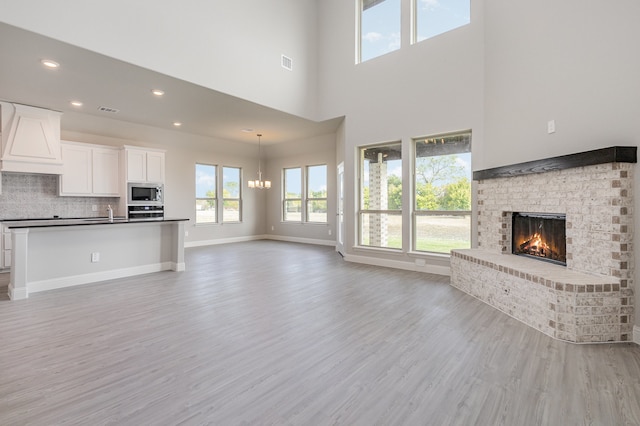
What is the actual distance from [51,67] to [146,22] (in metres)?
1.43

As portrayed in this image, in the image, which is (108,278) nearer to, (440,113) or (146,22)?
(146,22)

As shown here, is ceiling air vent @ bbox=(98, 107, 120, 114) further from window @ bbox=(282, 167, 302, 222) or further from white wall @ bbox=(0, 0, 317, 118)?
window @ bbox=(282, 167, 302, 222)

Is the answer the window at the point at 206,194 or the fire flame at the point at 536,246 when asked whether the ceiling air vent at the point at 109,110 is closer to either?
the window at the point at 206,194

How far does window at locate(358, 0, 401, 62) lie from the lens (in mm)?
6012

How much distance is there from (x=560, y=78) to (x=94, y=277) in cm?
661

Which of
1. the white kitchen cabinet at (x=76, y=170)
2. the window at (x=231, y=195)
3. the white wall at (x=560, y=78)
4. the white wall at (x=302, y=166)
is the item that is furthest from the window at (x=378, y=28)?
the white kitchen cabinet at (x=76, y=170)

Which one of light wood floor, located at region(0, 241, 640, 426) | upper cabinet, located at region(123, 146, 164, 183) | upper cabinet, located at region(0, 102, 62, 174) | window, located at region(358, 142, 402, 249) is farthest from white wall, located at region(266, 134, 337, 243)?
upper cabinet, located at region(0, 102, 62, 174)

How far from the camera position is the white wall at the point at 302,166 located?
9133 millimetres

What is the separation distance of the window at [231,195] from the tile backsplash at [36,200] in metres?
3.48

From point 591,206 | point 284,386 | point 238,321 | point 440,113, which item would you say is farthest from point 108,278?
point 591,206

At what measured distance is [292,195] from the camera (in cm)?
1030

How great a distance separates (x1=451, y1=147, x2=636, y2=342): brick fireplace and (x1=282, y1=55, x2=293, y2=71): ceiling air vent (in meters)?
4.49

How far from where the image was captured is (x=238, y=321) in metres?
3.23

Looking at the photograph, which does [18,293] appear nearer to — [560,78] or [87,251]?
[87,251]
